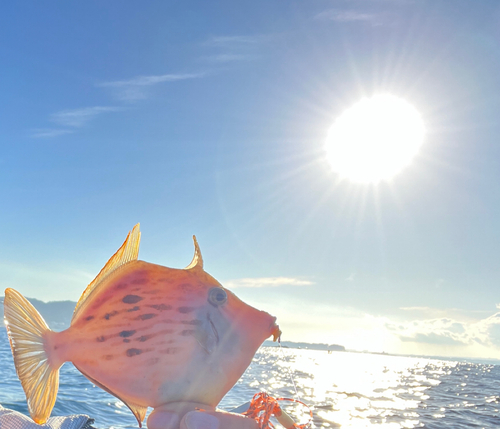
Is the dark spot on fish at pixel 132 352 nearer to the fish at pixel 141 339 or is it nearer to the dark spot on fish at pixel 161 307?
the fish at pixel 141 339

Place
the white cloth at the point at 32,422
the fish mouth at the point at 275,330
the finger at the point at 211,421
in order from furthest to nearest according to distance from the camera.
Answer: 1. the white cloth at the point at 32,422
2. the fish mouth at the point at 275,330
3. the finger at the point at 211,421

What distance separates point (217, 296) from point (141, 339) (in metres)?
0.36

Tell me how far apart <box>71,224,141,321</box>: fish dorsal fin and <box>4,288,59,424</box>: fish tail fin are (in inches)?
6.5

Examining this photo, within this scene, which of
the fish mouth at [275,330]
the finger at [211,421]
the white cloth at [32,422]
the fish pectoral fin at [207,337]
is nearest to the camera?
the finger at [211,421]

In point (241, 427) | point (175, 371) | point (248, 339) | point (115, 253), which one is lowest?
point (241, 427)

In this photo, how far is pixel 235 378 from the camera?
1.61 metres

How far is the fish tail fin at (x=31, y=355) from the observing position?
153 cm

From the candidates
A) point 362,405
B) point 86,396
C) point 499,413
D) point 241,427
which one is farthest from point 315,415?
point 241,427

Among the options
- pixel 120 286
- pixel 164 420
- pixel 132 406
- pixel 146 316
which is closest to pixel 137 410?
pixel 132 406

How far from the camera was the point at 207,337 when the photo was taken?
159 cm

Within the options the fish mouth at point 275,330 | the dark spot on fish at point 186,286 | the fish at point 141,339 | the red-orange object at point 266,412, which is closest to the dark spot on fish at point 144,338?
the fish at point 141,339

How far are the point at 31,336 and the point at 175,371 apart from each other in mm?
646

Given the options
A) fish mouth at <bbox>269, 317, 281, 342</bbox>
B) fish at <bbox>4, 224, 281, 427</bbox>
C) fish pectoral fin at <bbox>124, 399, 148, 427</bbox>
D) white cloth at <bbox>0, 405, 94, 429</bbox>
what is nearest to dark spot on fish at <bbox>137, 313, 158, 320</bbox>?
fish at <bbox>4, 224, 281, 427</bbox>

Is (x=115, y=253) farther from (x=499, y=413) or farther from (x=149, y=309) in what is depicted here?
(x=499, y=413)
